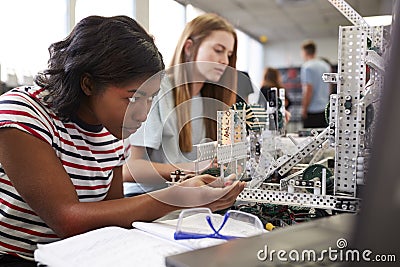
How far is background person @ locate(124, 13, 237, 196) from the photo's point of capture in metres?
1.04

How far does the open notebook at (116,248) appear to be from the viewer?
53cm

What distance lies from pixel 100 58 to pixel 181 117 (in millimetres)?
374

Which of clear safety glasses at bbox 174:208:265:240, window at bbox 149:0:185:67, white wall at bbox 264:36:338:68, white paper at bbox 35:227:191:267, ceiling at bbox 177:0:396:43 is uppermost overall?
ceiling at bbox 177:0:396:43

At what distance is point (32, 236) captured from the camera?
33.2 inches

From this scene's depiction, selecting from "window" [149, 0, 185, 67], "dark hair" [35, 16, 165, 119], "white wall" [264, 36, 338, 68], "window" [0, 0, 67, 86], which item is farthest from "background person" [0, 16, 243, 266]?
"white wall" [264, 36, 338, 68]

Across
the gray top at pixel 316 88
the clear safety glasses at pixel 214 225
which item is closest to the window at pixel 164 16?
the gray top at pixel 316 88

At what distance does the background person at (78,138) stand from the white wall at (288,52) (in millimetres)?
8260

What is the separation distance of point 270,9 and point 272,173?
5.68m

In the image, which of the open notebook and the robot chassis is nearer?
the open notebook

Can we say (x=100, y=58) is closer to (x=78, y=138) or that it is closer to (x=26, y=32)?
(x=78, y=138)

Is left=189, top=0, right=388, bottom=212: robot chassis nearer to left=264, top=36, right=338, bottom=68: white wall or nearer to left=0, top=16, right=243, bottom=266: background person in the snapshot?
left=0, top=16, right=243, bottom=266: background person

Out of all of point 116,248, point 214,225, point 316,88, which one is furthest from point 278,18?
point 116,248

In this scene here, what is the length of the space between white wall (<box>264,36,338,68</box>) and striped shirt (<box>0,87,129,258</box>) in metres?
8.25

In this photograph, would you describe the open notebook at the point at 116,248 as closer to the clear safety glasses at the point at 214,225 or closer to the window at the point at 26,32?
the clear safety glasses at the point at 214,225
